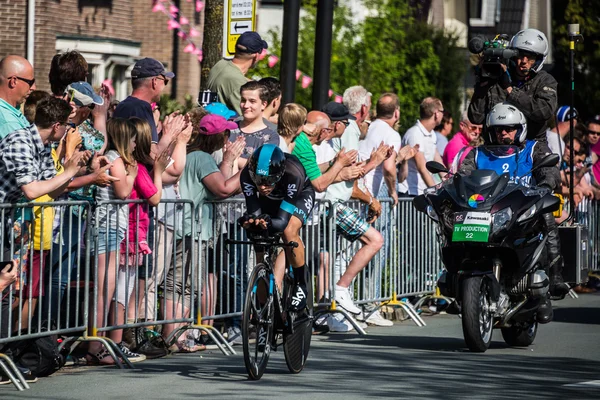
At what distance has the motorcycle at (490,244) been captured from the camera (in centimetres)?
1088

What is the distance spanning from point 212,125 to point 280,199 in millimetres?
2003

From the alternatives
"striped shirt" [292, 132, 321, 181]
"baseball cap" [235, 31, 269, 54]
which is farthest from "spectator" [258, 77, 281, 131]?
"baseball cap" [235, 31, 269, 54]

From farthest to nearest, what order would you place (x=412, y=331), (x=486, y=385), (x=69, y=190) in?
(x=412, y=331)
(x=69, y=190)
(x=486, y=385)

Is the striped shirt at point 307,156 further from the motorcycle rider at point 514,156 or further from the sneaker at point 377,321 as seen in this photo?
the sneaker at point 377,321

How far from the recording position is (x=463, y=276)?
10891 millimetres

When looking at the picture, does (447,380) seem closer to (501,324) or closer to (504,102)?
(501,324)

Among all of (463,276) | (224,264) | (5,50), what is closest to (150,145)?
(224,264)

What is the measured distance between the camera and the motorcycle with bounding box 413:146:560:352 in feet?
35.7

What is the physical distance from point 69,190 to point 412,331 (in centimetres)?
400

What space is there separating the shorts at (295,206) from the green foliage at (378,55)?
16.9 meters

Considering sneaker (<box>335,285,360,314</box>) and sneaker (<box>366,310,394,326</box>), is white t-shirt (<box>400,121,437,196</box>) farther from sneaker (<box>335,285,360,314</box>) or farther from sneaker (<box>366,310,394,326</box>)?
sneaker (<box>335,285,360,314</box>)

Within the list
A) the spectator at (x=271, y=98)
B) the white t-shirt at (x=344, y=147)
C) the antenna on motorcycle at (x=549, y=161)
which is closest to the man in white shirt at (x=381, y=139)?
the white t-shirt at (x=344, y=147)

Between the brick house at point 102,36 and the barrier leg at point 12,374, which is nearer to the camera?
the barrier leg at point 12,374

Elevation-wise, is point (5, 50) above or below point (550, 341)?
above
